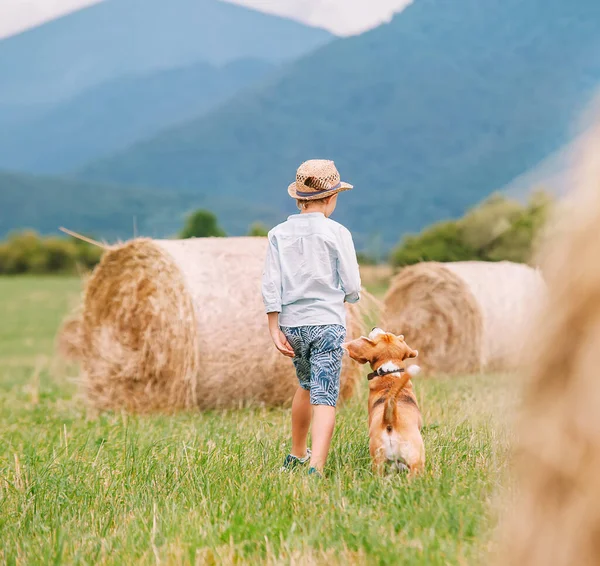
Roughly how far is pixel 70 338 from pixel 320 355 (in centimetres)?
438

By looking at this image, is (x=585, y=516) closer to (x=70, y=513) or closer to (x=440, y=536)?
(x=440, y=536)

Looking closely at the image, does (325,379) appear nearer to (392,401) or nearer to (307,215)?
(392,401)

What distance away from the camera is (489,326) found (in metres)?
9.85

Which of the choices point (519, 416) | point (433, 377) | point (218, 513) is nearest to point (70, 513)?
point (218, 513)

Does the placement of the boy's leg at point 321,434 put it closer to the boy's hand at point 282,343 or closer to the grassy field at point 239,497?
the grassy field at point 239,497

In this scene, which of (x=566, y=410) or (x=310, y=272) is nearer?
(x=566, y=410)

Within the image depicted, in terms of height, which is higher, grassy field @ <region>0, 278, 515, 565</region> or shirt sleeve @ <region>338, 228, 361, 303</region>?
shirt sleeve @ <region>338, 228, 361, 303</region>

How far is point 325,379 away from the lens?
4.58m

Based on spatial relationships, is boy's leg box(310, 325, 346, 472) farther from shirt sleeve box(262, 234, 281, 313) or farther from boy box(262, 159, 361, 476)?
shirt sleeve box(262, 234, 281, 313)

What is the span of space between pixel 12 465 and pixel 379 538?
8.37 ft

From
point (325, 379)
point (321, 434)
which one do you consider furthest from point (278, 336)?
point (321, 434)

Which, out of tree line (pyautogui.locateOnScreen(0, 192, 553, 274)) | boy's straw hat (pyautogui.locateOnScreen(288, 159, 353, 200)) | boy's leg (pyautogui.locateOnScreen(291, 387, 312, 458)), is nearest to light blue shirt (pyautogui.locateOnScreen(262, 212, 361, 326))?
boy's straw hat (pyautogui.locateOnScreen(288, 159, 353, 200))

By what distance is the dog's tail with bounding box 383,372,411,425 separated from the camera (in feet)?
13.0

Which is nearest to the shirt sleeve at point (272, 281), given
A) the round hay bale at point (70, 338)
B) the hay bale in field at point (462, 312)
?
the round hay bale at point (70, 338)
